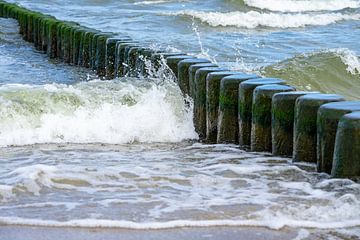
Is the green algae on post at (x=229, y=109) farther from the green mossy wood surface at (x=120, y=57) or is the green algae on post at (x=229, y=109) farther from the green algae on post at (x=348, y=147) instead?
the green mossy wood surface at (x=120, y=57)

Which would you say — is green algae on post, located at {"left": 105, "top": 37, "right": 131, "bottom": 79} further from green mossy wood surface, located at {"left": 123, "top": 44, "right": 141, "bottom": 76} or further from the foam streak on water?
the foam streak on water

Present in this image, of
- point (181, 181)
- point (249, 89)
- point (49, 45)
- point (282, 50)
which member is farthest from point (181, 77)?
point (282, 50)

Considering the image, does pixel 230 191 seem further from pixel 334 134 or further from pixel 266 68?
pixel 266 68

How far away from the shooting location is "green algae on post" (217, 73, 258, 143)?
21.3 feet

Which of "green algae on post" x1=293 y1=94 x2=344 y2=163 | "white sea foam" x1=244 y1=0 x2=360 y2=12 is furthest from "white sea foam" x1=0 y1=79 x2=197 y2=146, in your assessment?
"white sea foam" x1=244 y1=0 x2=360 y2=12

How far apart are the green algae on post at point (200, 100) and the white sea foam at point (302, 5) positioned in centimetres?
2016

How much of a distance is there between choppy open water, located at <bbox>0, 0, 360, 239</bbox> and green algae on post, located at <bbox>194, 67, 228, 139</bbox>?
13 cm

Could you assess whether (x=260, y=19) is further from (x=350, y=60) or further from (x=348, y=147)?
(x=348, y=147)

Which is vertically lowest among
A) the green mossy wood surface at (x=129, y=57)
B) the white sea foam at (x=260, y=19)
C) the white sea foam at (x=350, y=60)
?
the white sea foam at (x=260, y=19)

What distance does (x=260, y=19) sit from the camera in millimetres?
22500

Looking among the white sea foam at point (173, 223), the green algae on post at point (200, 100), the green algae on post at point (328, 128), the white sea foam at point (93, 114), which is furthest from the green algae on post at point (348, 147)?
the white sea foam at point (93, 114)

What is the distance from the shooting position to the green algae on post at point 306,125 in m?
5.51

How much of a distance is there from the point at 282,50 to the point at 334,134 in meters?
9.57

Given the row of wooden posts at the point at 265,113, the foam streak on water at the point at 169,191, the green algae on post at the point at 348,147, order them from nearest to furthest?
the foam streak on water at the point at 169,191
the green algae on post at the point at 348,147
the row of wooden posts at the point at 265,113
